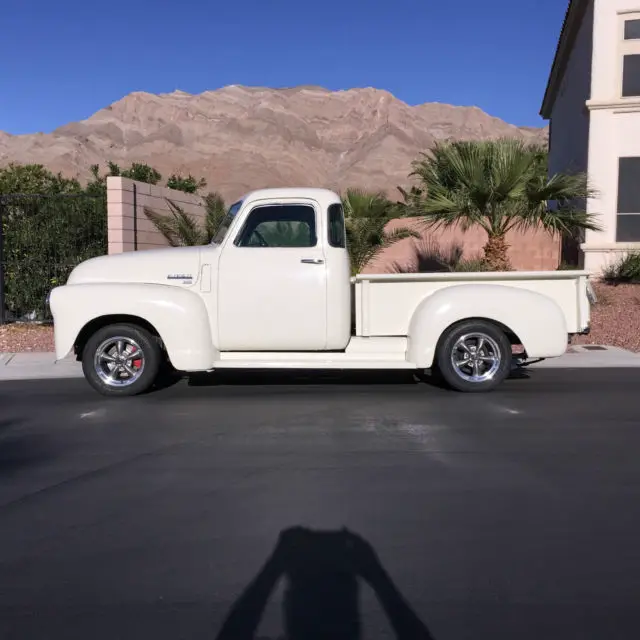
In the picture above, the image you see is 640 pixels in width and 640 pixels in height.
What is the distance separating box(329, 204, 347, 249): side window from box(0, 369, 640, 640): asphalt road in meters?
1.80

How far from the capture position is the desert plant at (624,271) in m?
17.2

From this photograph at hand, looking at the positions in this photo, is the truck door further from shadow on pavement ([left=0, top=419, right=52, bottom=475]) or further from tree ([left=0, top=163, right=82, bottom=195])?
tree ([left=0, top=163, right=82, bottom=195])

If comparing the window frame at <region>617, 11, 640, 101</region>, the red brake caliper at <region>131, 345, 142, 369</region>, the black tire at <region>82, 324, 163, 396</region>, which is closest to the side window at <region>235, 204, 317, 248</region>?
the black tire at <region>82, 324, 163, 396</region>

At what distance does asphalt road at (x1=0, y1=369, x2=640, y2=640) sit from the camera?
136 inches

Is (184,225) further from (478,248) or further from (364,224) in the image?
(478,248)

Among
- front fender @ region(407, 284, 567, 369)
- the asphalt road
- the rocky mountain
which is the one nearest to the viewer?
the asphalt road

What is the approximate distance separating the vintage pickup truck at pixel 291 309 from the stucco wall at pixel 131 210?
510cm

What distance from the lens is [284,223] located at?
8.37 m

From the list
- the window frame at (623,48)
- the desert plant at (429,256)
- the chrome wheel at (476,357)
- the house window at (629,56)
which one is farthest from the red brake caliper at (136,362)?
the house window at (629,56)

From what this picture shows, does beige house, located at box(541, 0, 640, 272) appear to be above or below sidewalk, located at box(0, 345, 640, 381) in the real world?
above

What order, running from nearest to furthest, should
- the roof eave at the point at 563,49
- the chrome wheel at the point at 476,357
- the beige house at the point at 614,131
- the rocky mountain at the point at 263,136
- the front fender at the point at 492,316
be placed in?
the front fender at the point at 492,316
the chrome wheel at the point at 476,357
the beige house at the point at 614,131
the roof eave at the point at 563,49
the rocky mountain at the point at 263,136

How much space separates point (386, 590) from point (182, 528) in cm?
141

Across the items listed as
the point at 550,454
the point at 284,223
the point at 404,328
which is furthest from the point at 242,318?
the point at 550,454

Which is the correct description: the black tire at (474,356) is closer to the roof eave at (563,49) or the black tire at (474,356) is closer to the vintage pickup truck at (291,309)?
the vintage pickup truck at (291,309)
